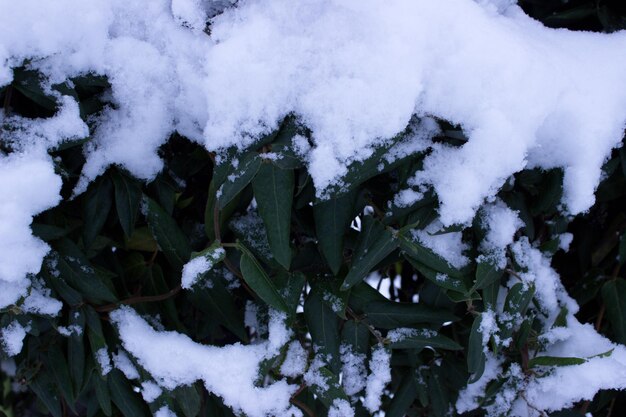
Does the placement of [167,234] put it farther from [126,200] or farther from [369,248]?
[369,248]

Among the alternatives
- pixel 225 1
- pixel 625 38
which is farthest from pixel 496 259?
pixel 225 1

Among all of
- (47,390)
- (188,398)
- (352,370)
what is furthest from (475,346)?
(47,390)

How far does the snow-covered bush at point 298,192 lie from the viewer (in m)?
0.81

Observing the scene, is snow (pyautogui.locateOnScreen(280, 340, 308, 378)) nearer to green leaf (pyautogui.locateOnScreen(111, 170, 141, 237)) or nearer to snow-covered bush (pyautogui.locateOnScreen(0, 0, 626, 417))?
snow-covered bush (pyautogui.locateOnScreen(0, 0, 626, 417))

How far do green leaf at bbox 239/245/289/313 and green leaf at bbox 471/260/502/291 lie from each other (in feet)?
0.85

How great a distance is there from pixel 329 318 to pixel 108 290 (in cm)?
31

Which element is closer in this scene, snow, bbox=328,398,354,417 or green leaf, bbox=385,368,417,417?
snow, bbox=328,398,354,417

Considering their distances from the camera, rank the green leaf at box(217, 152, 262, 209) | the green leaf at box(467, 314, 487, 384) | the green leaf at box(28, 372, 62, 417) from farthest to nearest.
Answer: the green leaf at box(28, 372, 62, 417)
the green leaf at box(467, 314, 487, 384)
the green leaf at box(217, 152, 262, 209)

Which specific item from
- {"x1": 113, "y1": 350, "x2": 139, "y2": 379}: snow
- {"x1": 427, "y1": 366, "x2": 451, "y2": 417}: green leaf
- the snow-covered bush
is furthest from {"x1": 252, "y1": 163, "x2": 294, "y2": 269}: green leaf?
{"x1": 427, "y1": 366, "x2": 451, "y2": 417}: green leaf

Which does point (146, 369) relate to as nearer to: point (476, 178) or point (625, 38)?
point (476, 178)

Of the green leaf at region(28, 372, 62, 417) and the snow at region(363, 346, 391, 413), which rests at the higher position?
the snow at region(363, 346, 391, 413)

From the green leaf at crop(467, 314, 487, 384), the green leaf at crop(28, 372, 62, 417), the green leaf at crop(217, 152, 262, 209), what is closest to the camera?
the green leaf at crop(217, 152, 262, 209)

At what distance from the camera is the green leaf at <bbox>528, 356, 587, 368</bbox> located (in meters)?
0.91

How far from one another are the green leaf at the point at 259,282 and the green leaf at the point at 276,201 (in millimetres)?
51
